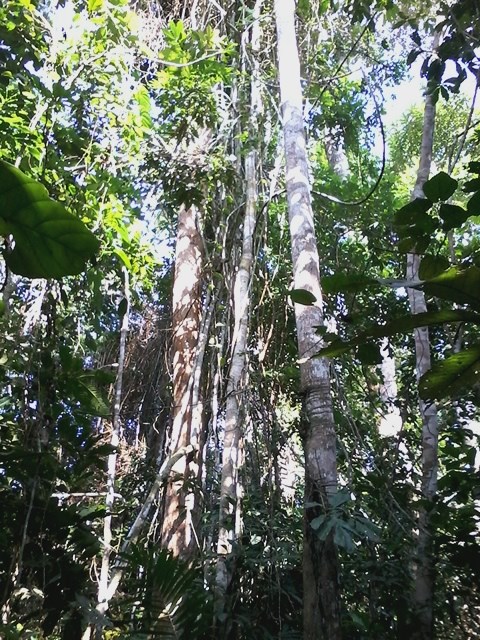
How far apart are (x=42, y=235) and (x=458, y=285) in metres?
0.72

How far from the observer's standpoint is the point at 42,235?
1.00 metres

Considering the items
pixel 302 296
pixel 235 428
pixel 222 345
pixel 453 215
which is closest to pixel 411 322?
pixel 302 296

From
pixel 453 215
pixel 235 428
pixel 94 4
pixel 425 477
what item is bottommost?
pixel 425 477

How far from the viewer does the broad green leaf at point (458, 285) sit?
2.89 ft

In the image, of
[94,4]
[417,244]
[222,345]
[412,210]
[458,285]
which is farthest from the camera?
[222,345]

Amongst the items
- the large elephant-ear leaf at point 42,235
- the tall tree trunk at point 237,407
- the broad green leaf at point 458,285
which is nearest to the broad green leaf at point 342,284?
the broad green leaf at point 458,285

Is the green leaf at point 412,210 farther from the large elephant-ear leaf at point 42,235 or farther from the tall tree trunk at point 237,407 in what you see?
the tall tree trunk at point 237,407

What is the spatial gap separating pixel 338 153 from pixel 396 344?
12.2 feet

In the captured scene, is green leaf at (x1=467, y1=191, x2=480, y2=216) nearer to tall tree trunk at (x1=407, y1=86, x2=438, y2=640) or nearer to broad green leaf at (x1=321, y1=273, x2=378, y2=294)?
broad green leaf at (x1=321, y1=273, x2=378, y2=294)

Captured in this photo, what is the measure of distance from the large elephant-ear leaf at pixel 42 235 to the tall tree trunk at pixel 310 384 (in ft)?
2.49

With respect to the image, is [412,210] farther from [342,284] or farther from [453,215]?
[342,284]

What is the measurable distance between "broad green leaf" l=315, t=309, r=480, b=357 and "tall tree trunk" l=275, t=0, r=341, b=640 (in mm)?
464

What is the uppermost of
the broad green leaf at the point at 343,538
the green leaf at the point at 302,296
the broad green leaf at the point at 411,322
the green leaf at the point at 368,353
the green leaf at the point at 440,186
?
the green leaf at the point at 440,186

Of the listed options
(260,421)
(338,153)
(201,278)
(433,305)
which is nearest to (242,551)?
(260,421)
